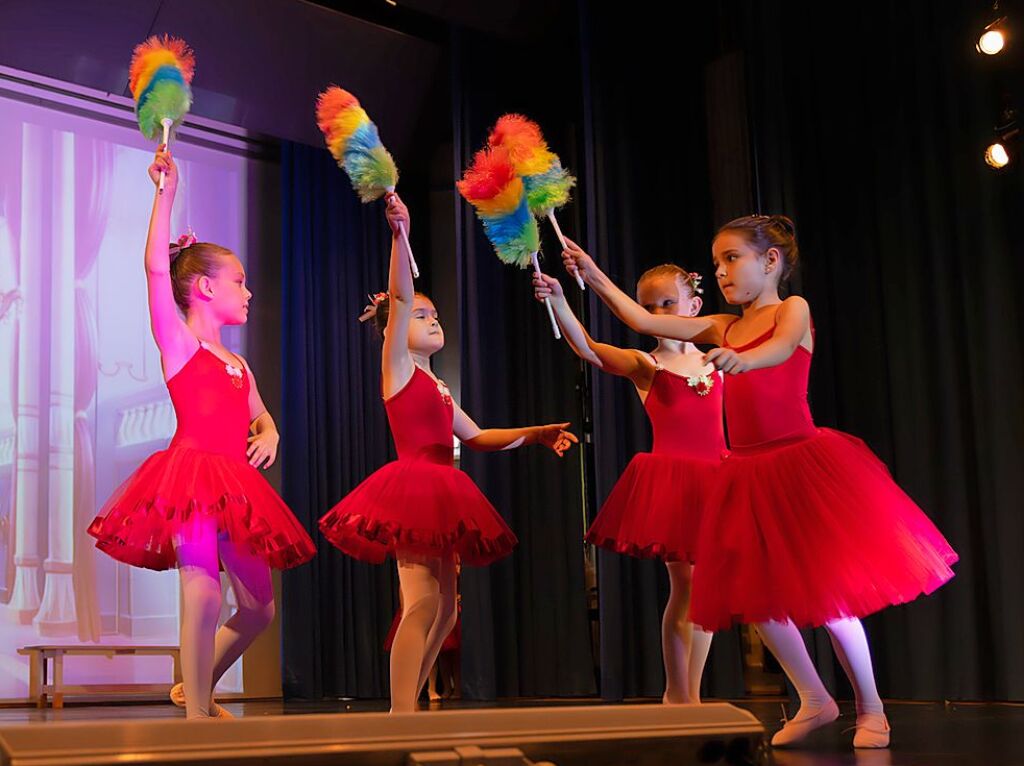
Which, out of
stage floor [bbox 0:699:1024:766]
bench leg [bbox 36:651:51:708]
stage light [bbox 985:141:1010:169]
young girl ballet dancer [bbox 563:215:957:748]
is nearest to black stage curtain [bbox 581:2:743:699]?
stage floor [bbox 0:699:1024:766]

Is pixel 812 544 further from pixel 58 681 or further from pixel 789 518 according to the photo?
pixel 58 681

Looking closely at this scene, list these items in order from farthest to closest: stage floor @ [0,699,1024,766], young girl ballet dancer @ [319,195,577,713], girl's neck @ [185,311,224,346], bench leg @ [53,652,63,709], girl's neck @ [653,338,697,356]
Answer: bench leg @ [53,652,63,709]
girl's neck @ [653,338,697,356]
girl's neck @ [185,311,224,346]
young girl ballet dancer @ [319,195,577,713]
stage floor @ [0,699,1024,766]

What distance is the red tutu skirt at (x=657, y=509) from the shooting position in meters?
3.09

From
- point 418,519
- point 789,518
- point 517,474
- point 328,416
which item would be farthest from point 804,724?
point 328,416

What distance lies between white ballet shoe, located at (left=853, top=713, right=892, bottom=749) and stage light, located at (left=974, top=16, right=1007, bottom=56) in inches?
96.6

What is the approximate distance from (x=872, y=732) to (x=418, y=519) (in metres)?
1.18

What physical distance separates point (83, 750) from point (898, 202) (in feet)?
13.1

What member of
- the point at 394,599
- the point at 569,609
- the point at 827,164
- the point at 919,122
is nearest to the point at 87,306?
the point at 394,599

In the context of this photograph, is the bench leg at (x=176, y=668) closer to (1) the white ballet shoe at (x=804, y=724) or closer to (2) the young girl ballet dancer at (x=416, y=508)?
(2) the young girl ballet dancer at (x=416, y=508)

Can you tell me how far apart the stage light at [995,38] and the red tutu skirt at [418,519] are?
2359mm

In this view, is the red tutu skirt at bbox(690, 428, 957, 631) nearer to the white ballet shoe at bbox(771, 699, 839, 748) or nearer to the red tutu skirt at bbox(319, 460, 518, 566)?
the white ballet shoe at bbox(771, 699, 839, 748)

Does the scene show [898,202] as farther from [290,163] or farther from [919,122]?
[290,163]

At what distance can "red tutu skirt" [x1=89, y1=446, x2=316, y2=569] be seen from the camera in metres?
2.62

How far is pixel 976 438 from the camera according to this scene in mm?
4000
